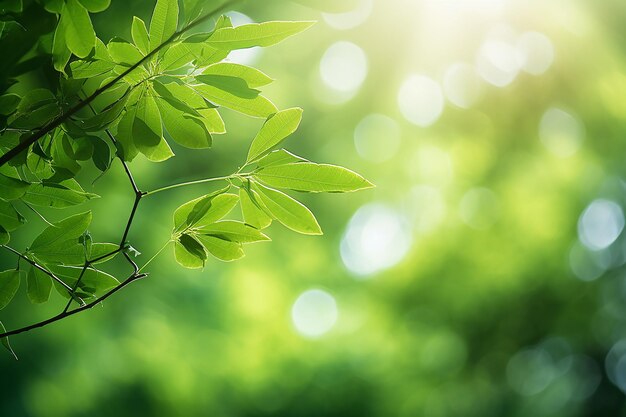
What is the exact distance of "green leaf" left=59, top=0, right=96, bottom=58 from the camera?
496mm

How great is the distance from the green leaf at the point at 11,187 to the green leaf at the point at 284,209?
226 mm

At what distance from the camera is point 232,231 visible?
66 cm

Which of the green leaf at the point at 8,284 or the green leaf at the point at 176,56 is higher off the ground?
the green leaf at the point at 176,56

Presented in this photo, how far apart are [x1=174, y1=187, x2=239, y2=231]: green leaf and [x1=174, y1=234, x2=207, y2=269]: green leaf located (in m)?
0.01

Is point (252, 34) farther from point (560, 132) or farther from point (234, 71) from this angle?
point (560, 132)

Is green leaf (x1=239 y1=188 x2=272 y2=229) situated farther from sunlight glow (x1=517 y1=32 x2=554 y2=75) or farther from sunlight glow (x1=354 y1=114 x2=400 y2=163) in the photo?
sunlight glow (x1=517 y1=32 x2=554 y2=75)

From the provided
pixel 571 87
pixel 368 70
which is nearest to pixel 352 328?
pixel 368 70

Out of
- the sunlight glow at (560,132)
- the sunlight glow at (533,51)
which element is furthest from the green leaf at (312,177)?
the sunlight glow at (560,132)

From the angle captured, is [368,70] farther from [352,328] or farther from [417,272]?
[352,328]

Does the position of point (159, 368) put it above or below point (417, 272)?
below

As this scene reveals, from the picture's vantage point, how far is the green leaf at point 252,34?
543 mm

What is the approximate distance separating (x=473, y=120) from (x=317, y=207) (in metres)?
1.91

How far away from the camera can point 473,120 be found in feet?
21.6

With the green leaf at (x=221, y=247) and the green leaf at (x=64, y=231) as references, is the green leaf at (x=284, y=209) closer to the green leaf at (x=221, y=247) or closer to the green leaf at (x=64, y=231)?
the green leaf at (x=221, y=247)
